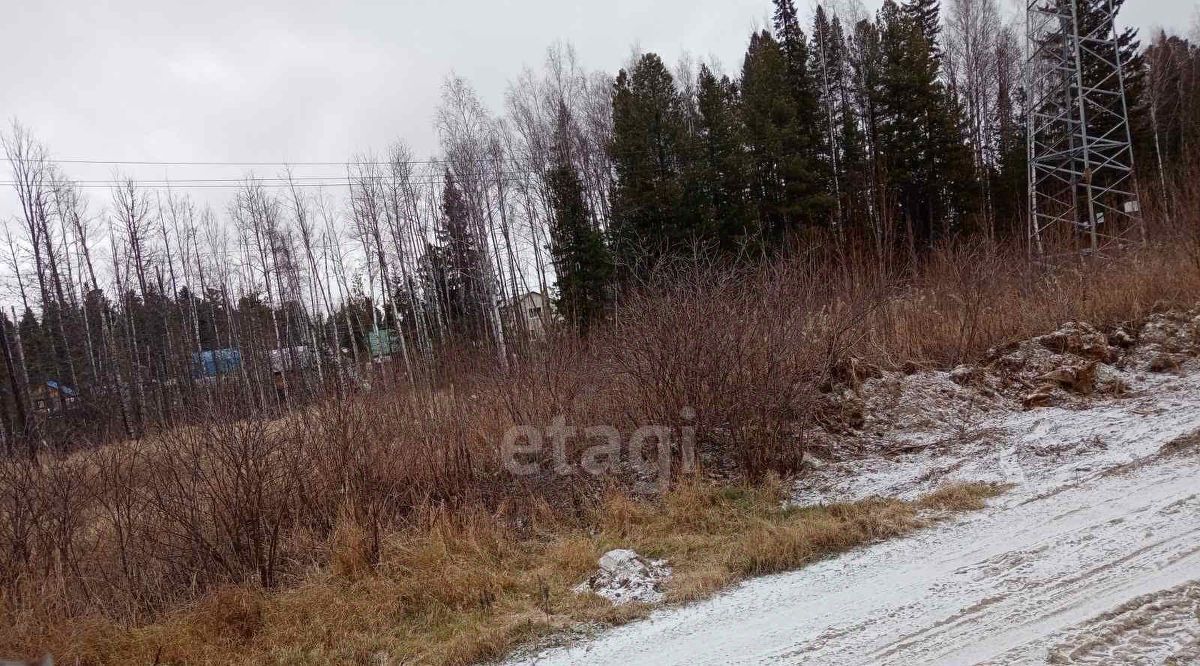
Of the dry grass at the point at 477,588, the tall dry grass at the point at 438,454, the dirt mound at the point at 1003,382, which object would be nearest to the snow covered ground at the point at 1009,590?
the dry grass at the point at 477,588

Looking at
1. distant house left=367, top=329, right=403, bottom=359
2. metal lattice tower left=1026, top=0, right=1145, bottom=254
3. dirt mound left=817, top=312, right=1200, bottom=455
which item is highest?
metal lattice tower left=1026, top=0, right=1145, bottom=254

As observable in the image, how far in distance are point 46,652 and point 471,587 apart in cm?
286

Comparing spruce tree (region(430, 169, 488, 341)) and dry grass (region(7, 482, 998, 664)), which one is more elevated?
spruce tree (region(430, 169, 488, 341))

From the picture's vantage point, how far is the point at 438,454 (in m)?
6.72

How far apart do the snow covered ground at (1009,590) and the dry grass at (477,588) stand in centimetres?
25

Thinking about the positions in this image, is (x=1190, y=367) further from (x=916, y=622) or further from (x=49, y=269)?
(x=49, y=269)

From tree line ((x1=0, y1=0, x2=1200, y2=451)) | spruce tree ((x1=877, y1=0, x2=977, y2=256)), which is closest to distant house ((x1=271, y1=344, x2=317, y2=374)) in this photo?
tree line ((x1=0, y1=0, x2=1200, y2=451))

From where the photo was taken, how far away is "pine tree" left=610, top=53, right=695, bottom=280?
2617 centimetres

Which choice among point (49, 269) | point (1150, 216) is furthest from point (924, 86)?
point (49, 269)

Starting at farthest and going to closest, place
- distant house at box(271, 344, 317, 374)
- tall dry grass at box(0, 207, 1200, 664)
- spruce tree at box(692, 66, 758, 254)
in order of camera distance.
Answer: spruce tree at box(692, 66, 758, 254) → distant house at box(271, 344, 317, 374) → tall dry grass at box(0, 207, 1200, 664)

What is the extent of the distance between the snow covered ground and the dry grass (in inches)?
9.7

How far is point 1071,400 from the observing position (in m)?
7.46

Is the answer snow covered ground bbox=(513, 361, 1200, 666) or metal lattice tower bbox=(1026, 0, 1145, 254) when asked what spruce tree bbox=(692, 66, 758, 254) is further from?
snow covered ground bbox=(513, 361, 1200, 666)

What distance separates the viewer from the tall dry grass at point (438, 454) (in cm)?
527
